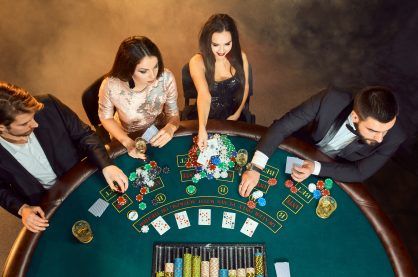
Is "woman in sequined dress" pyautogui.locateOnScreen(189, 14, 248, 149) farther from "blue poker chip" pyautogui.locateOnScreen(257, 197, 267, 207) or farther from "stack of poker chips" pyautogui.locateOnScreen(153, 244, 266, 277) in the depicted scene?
"stack of poker chips" pyautogui.locateOnScreen(153, 244, 266, 277)

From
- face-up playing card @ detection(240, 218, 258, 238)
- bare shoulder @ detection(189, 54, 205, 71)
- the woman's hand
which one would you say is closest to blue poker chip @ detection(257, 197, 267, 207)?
face-up playing card @ detection(240, 218, 258, 238)

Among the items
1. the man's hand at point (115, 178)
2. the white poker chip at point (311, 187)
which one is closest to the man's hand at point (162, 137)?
the man's hand at point (115, 178)

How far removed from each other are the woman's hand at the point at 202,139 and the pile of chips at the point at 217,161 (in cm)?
3

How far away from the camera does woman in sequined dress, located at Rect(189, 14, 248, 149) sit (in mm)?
3066

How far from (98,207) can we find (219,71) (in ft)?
4.78

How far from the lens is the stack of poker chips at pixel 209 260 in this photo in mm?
2408

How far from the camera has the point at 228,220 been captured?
8.36 ft

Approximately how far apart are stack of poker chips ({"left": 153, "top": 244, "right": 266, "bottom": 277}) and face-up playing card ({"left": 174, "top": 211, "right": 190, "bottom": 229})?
0.39 ft

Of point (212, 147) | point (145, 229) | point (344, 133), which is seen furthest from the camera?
point (344, 133)

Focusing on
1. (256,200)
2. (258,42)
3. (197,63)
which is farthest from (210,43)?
(258,42)

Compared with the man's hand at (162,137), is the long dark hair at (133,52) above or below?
above

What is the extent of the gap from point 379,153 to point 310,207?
0.63 m

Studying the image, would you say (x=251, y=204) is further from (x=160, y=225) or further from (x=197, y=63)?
(x=197, y=63)

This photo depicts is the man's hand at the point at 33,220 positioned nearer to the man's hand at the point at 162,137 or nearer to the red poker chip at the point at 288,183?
the man's hand at the point at 162,137
